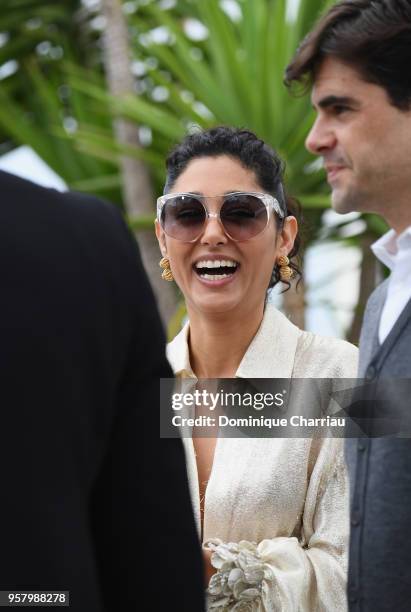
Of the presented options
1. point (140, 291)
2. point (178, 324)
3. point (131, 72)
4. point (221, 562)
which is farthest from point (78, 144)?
point (140, 291)

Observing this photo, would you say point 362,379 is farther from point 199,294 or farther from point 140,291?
point 140,291

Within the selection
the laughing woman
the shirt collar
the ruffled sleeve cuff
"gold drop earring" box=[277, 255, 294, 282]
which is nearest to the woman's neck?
the laughing woman

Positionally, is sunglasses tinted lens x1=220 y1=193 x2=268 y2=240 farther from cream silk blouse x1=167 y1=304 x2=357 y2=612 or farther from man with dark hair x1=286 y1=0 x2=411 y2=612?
cream silk blouse x1=167 y1=304 x2=357 y2=612

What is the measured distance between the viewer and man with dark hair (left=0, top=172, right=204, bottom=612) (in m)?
0.98

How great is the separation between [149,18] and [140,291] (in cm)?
935

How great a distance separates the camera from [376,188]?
2.01m

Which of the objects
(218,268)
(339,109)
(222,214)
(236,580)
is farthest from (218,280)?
(236,580)

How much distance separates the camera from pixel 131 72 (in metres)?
8.39

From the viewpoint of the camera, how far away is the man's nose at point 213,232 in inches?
85.1

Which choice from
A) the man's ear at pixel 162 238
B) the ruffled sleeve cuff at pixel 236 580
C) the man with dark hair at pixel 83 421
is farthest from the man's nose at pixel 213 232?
the man with dark hair at pixel 83 421

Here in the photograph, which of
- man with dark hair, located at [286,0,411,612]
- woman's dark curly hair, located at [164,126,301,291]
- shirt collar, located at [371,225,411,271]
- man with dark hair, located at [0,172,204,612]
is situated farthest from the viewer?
woman's dark curly hair, located at [164,126,301,291]

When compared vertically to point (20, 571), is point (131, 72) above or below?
above

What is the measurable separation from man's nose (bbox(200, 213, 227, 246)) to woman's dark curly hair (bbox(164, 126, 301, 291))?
0.53 ft

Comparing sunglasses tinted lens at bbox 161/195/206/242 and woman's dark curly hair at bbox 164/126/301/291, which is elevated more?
woman's dark curly hair at bbox 164/126/301/291
